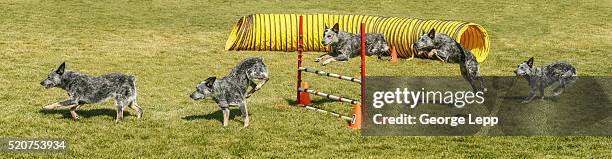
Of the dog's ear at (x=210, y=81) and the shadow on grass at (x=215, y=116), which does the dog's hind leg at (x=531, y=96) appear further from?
the dog's ear at (x=210, y=81)

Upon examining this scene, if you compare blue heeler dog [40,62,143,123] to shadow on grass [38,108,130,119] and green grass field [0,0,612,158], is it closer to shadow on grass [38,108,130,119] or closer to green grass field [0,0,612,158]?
green grass field [0,0,612,158]

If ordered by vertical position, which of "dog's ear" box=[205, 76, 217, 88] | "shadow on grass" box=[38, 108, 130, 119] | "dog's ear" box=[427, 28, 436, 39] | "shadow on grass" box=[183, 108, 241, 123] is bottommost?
"shadow on grass" box=[183, 108, 241, 123]

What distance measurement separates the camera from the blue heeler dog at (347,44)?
17953mm

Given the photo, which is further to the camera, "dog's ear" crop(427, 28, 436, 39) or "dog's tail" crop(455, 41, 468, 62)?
"dog's tail" crop(455, 41, 468, 62)

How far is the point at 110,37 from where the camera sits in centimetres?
2598

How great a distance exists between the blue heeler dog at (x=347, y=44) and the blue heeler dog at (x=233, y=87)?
422 cm

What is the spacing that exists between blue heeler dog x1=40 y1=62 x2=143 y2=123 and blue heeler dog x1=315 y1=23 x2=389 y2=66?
5771mm

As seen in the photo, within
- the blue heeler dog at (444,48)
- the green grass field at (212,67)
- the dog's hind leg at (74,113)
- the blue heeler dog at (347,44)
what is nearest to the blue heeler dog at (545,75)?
the blue heeler dog at (444,48)

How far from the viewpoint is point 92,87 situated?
13.1m

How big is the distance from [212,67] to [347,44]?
12.8 ft

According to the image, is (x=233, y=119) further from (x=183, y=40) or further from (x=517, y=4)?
(x=517, y=4)

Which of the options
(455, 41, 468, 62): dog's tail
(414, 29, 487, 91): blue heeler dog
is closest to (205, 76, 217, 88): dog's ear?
(414, 29, 487, 91): blue heeler dog

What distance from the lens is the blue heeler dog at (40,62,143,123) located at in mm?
13086

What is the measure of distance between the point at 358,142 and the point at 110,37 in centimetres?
1553
